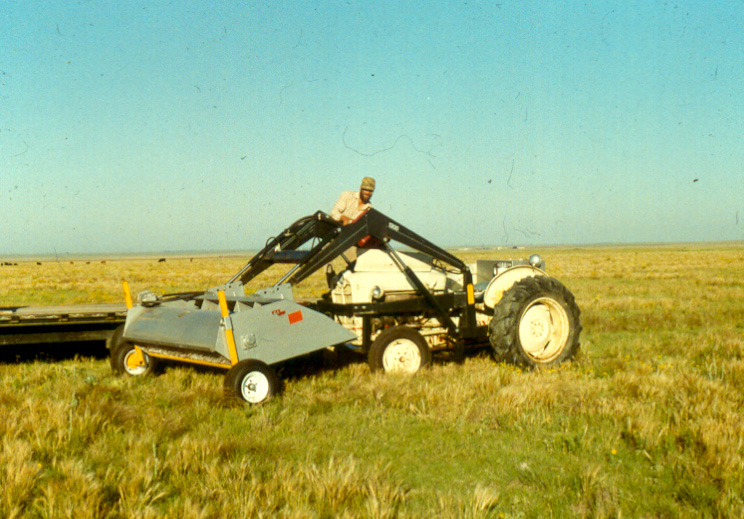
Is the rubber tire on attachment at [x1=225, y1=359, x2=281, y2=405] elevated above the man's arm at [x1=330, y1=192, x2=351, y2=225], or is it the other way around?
the man's arm at [x1=330, y1=192, x2=351, y2=225]

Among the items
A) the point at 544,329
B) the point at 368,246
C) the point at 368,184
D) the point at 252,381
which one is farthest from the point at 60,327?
the point at 544,329

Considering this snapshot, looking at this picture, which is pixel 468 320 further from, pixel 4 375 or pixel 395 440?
pixel 4 375

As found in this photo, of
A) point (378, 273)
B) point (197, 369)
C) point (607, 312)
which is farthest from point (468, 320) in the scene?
point (607, 312)

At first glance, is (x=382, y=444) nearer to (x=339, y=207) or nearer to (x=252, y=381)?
(x=252, y=381)

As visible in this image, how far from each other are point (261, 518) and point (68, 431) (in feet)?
7.67

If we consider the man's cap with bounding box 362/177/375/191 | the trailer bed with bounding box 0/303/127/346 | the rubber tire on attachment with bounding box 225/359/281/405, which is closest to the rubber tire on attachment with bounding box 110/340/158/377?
the trailer bed with bounding box 0/303/127/346

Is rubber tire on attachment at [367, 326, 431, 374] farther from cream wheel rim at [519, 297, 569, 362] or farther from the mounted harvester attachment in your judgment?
cream wheel rim at [519, 297, 569, 362]

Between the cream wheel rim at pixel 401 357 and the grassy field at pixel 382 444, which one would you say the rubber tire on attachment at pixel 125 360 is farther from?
the cream wheel rim at pixel 401 357

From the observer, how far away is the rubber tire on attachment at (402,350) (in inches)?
273

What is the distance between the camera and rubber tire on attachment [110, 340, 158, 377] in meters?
7.36

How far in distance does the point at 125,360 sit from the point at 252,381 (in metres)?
2.49

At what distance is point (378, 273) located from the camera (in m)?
7.73

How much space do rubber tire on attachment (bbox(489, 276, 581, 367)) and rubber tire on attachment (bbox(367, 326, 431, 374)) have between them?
93 cm

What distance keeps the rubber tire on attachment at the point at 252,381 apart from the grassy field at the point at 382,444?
0.14m
